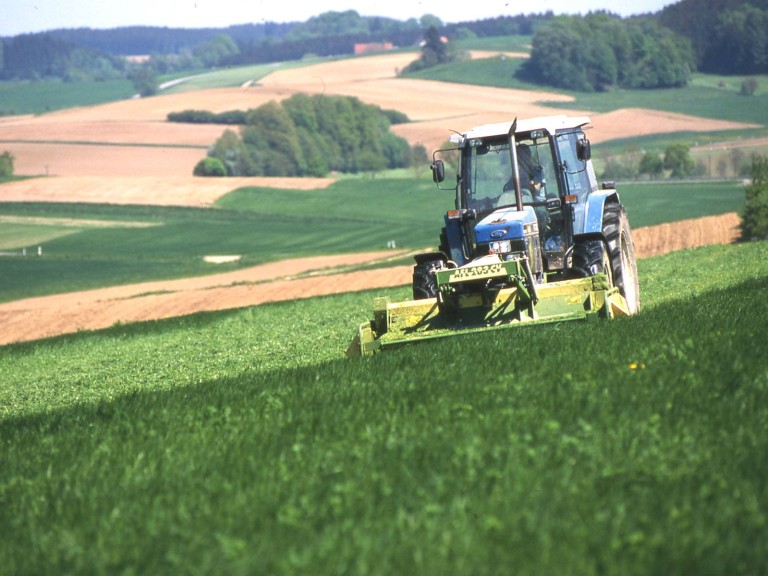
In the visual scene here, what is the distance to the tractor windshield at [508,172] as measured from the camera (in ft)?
50.8

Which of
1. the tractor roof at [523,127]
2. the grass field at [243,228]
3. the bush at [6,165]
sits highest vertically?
the tractor roof at [523,127]

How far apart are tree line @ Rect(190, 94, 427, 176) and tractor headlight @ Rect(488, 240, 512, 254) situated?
72.0 m

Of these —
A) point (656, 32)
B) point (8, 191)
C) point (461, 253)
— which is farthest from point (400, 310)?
point (656, 32)

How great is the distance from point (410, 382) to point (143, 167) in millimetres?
81134

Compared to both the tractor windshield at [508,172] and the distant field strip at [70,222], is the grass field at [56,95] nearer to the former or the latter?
the distant field strip at [70,222]

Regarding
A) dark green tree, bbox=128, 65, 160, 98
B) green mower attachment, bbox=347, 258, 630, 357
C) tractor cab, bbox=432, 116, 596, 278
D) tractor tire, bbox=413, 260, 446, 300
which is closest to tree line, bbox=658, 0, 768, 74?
dark green tree, bbox=128, 65, 160, 98

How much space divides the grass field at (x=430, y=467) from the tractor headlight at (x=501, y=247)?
12.8 ft

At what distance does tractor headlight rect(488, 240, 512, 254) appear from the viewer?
14.5 meters

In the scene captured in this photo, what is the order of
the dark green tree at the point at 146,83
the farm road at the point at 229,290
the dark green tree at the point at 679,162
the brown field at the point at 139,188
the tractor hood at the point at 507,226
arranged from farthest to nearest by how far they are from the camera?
the dark green tree at the point at 146,83
the dark green tree at the point at 679,162
the brown field at the point at 139,188
the farm road at the point at 229,290
the tractor hood at the point at 507,226

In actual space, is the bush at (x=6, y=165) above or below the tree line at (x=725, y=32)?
below

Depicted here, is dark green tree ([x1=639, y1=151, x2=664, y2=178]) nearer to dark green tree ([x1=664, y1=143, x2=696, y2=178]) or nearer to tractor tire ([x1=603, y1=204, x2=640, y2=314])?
dark green tree ([x1=664, y1=143, x2=696, y2=178])

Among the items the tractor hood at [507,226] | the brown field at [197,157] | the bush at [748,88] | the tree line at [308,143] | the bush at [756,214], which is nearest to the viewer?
the tractor hood at [507,226]

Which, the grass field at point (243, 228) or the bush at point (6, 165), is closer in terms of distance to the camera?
the grass field at point (243, 228)

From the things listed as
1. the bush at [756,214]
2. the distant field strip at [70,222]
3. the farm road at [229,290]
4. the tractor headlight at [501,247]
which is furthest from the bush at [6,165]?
the tractor headlight at [501,247]
